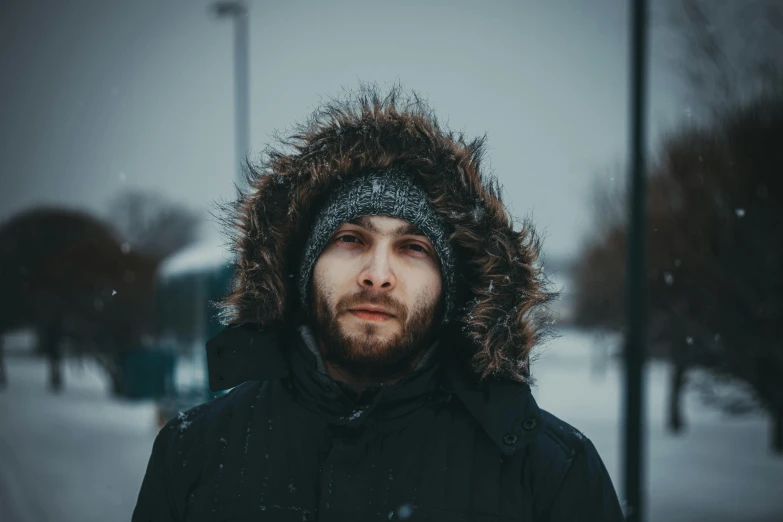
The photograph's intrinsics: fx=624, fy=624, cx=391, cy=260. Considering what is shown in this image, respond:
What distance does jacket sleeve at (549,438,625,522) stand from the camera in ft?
5.22

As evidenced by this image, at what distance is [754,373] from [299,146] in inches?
198

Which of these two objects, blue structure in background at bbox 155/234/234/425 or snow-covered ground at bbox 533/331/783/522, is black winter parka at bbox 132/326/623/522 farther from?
blue structure in background at bbox 155/234/234/425

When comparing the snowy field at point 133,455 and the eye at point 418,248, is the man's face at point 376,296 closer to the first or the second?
the eye at point 418,248

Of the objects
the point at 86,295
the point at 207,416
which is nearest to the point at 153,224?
the point at 86,295

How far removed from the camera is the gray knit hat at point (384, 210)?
1790mm

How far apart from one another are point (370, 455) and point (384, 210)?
0.67 m

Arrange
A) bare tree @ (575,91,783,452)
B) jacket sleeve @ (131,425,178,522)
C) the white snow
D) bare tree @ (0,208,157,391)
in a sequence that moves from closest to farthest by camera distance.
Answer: jacket sleeve @ (131,425,178,522) → bare tree @ (575,91,783,452) → the white snow → bare tree @ (0,208,157,391)

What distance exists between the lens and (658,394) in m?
17.3

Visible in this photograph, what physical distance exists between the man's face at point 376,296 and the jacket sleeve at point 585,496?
519 mm

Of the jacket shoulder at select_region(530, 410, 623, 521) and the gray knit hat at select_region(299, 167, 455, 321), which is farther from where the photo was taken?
the gray knit hat at select_region(299, 167, 455, 321)

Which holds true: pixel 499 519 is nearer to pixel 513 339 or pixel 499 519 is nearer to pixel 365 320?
pixel 513 339

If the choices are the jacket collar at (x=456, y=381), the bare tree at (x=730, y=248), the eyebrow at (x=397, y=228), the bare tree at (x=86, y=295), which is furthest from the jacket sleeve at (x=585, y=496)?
the bare tree at (x=86, y=295)

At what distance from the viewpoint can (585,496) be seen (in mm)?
1613

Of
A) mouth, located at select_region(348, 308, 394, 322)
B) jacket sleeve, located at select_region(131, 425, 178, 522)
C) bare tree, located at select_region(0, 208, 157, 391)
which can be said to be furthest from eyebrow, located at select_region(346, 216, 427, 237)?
bare tree, located at select_region(0, 208, 157, 391)
